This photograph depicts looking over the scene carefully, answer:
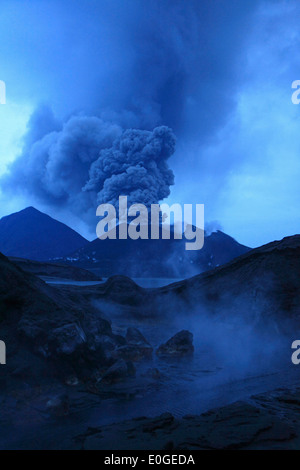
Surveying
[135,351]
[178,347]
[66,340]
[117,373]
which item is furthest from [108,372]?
[178,347]

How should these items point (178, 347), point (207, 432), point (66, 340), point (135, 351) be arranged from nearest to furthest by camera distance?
point (207, 432)
point (66, 340)
point (135, 351)
point (178, 347)

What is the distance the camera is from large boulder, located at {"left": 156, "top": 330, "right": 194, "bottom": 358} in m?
9.56

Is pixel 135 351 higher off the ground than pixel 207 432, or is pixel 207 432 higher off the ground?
pixel 135 351

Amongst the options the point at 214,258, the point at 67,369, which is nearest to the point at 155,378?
the point at 67,369

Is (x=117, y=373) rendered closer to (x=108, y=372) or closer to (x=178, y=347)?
(x=108, y=372)

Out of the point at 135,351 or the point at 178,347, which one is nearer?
the point at 135,351

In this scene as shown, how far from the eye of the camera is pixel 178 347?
9680 millimetres

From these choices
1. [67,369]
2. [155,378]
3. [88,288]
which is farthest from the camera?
[88,288]

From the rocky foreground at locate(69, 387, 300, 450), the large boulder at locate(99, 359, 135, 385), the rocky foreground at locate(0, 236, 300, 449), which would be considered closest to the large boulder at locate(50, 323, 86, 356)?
the rocky foreground at locate(0, 236, 300, 449)

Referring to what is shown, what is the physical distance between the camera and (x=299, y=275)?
12633 millimetres
